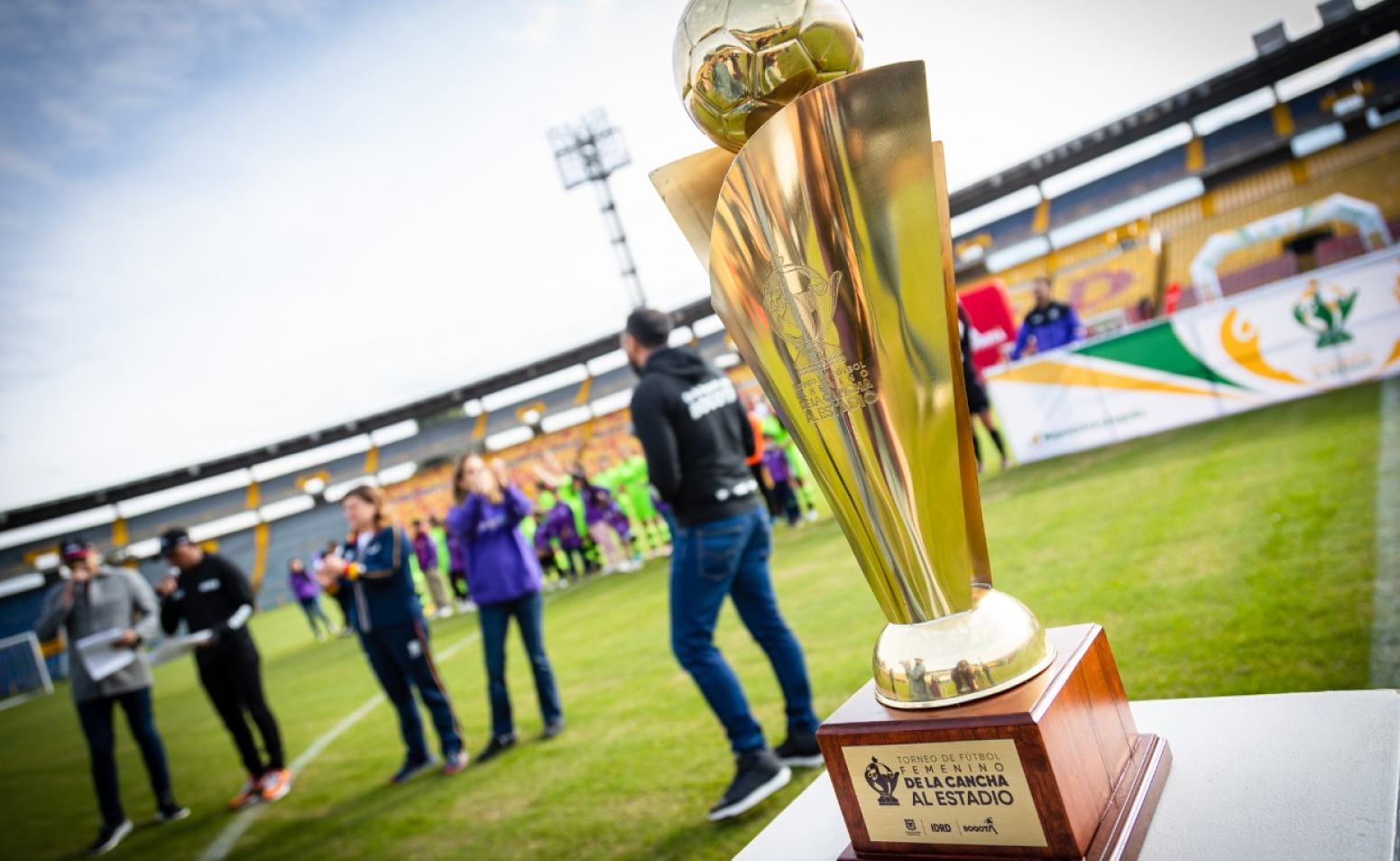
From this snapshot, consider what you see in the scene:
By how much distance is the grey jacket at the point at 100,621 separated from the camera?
450cm

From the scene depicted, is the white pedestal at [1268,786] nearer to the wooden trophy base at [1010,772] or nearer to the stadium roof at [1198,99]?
the wooden trophy base at [1010,772]

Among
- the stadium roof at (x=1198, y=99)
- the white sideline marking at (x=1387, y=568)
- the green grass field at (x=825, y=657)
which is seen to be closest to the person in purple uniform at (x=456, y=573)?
the green grass field at (x=825, y=657)

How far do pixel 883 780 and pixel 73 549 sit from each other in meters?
Result: 5.67

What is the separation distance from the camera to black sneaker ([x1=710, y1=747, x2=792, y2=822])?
2.53m

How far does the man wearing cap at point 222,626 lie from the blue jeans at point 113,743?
0.39m

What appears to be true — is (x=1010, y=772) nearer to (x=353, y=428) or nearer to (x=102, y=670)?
(x=102, y=670)

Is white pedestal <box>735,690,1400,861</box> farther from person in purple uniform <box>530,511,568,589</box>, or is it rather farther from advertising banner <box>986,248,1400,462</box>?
person in purple uniform <box>530,511,568,589</box>

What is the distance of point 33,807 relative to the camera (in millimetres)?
6254

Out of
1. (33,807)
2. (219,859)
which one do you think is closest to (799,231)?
(219,859)

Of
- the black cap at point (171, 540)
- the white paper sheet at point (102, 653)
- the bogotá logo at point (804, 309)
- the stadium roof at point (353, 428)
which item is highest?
the stadium roof at point (353, 428)

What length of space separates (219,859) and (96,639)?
161cm

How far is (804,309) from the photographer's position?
748 mm

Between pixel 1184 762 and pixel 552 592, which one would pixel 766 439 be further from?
pixel 1184 762

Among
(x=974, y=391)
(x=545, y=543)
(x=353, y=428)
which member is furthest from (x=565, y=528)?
(x=353, y=428)
